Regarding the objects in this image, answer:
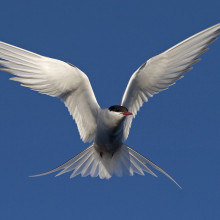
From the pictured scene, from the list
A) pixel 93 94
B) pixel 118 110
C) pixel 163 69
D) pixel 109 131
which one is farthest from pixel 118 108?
pixel 163 69

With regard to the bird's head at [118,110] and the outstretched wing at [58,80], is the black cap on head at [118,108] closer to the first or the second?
the bird's head at [118,110]

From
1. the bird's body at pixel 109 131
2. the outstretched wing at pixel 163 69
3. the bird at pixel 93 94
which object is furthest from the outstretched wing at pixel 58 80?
the outstretched wing at pixel 163 69

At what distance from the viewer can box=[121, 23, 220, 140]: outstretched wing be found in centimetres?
810

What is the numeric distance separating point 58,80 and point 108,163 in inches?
69.8

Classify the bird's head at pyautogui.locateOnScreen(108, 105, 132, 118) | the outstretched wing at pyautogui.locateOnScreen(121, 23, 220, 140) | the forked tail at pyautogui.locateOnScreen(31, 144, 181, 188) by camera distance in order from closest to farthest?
the bird's head at pyautogui.locateOnScreen(108, 105, 132, 118) < the outstretched wing at pyautogui.locateOnScreen(121, 23, 220, 140) < the forked tail at pyautogui.locateOnScreen(31, 144, 181, 188)

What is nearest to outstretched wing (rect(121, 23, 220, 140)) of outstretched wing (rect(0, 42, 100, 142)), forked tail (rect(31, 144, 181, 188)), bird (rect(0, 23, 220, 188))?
bird (rect(0, 23, 220, 188))

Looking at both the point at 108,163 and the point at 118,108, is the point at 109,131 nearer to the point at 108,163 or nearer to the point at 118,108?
the point at 118,108

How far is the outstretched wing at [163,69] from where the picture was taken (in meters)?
8.10

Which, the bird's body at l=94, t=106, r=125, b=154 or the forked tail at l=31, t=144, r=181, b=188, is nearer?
the bird's body at l=94, t=106, r=125, b=154

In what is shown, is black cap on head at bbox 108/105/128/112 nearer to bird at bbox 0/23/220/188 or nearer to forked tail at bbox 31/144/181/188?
bird at bbox 0/23/220/188

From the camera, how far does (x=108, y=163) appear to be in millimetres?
9078

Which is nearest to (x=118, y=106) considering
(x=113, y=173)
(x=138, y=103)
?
(x=138, y=103)

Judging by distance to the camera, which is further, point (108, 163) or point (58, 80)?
point (108, 163)

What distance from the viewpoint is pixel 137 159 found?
8945mm
